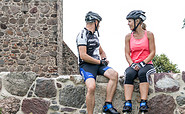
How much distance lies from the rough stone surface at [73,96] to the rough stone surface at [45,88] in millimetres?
151

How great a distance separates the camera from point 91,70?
149 inches

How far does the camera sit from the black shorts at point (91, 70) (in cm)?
375

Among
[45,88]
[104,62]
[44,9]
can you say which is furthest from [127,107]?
[44,9]

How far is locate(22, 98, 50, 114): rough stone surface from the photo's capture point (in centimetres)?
409

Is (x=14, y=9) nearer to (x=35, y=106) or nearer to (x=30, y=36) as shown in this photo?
(x=30, y=36)

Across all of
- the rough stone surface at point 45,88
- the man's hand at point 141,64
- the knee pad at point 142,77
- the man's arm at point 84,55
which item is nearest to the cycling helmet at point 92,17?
the man's arm at point 84,55

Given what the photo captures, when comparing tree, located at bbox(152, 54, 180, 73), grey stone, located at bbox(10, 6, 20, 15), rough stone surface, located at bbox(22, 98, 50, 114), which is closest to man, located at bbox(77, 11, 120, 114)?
rough stone surface, located at bbox(22, 98, 50, 114)

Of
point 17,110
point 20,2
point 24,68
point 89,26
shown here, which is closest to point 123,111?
point 89,26

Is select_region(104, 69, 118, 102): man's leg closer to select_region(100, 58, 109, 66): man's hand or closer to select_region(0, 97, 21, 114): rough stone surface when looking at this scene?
select_region(100, 58, 109, 66): man's hand

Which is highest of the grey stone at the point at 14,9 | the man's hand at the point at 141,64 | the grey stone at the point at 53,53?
the grey stone at the point at 14,9

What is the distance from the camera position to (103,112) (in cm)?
386

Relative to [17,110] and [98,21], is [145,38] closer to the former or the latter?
[98,21]

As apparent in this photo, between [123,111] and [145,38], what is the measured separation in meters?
1.09

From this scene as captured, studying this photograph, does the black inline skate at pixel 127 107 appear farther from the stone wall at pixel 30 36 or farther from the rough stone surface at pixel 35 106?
the stone wall at pixel 30 36
